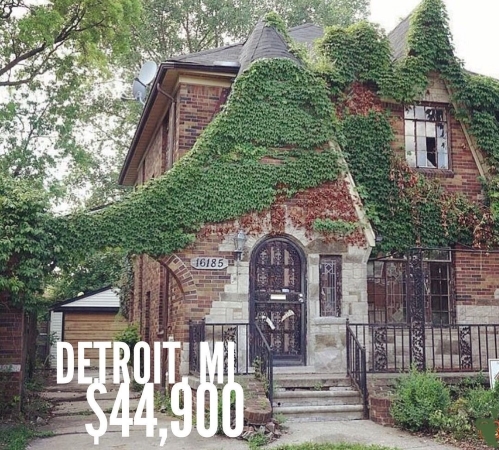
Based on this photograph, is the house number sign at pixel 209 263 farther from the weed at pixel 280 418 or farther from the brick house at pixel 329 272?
the weed at pixel 280 418

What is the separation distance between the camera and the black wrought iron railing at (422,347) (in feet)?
36.7

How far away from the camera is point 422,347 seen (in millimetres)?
11250

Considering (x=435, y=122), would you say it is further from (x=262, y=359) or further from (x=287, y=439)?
(x=287, y=439)

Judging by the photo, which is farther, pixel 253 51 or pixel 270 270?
pixel 253 51

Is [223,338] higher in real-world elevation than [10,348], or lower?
higher

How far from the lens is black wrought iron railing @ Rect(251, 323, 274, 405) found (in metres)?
9.44

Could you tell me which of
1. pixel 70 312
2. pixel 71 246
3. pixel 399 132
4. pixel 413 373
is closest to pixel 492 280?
pixel 399 132

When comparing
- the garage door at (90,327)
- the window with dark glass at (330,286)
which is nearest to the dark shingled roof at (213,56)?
the window with dark glass at (330,286)

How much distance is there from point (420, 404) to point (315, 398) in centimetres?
173

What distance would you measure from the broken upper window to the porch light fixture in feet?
13.9

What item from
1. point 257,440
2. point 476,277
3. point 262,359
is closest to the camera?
point 257,440

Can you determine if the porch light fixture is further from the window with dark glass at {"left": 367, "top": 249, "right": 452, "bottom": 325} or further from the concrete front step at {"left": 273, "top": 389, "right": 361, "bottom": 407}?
the window with dark glass at {"left": 367, "top": 249, "right": 452, "bottom": 325}

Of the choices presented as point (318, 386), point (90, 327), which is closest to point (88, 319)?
point (90, 327)

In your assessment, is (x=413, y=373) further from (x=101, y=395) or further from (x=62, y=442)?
(x=101, y=395)
